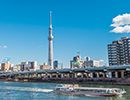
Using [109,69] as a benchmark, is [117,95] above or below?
below

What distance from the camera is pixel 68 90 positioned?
300ft

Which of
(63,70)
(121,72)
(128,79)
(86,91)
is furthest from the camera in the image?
(63,70)

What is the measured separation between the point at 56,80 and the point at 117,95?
117422mm

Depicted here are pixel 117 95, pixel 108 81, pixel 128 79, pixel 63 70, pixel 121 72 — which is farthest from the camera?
pixel 63 70

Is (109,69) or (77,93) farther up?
(109,69)

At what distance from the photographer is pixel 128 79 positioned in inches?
5586

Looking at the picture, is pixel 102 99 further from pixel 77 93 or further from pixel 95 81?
pixel 95 81

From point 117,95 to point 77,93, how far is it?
12.5 metres

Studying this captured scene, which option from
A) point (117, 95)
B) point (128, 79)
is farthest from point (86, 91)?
point (128, 79)

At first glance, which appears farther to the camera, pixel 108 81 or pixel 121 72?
pixel 121 72

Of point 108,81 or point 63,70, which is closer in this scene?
point 108,81

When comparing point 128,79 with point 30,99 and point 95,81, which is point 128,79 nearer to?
point 95,81

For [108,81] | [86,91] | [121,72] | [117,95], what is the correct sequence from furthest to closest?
[121,72] < [108,81] < [86,91] < [117,95]

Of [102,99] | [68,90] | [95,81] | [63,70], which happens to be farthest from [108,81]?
[102,99]
